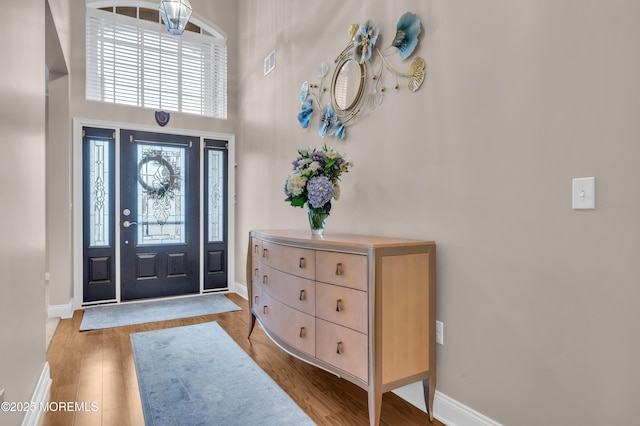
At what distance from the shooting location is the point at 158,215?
4789mm

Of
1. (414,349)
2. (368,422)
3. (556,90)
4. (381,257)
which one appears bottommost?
(368,422)

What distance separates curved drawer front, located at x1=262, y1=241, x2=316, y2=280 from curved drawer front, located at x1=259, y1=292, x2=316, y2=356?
254 mm

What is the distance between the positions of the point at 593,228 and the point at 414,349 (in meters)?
1.02

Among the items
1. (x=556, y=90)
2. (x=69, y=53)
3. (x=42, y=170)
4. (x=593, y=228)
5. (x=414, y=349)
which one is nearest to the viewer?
(x=593, y=228)

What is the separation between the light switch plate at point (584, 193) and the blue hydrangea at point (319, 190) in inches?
54.1

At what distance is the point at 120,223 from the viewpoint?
455 cm

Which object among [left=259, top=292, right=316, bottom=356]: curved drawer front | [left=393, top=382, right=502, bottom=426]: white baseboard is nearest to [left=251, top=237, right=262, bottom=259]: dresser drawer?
[left=259, top=292, right=316, bottom=356]: curved drawer front

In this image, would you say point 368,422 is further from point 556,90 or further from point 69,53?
point 69,53

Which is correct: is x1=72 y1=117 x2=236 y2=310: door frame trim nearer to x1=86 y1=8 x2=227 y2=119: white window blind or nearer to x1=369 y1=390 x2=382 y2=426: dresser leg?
x1=86 y1=8 x2=227 y2=119: white window blind

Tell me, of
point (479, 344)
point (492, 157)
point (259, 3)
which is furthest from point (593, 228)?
point (259, 3)

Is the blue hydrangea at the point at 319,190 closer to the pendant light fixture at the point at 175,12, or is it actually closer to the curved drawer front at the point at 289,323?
the curved drawer front at the point at 289,323

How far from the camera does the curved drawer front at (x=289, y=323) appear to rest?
7.39ft

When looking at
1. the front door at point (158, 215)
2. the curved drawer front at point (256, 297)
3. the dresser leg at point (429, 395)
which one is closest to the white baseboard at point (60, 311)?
the front door at point (158, 215)

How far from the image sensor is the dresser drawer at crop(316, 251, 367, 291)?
1866 mm
